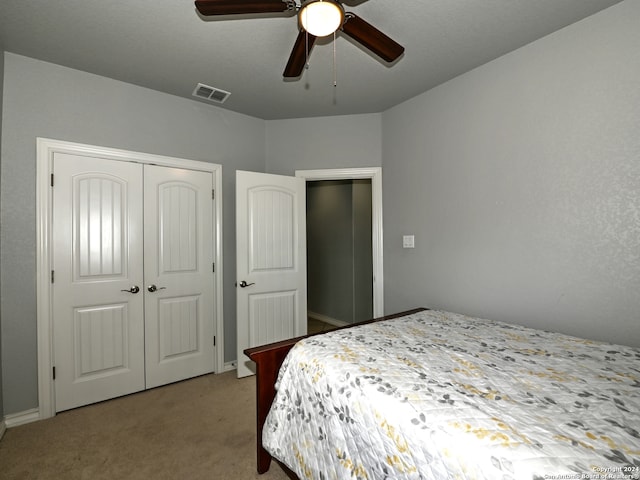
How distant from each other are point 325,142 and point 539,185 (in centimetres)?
201

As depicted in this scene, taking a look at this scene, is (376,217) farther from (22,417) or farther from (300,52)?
(22,417)

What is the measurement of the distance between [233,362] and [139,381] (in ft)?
2.75

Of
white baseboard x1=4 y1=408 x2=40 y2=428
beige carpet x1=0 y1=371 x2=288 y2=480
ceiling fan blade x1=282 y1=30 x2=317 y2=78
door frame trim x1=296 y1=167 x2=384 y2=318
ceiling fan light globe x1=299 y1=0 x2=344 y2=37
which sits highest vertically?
ceiling fan blade x1=282 y1=30 x2=317 y2=78

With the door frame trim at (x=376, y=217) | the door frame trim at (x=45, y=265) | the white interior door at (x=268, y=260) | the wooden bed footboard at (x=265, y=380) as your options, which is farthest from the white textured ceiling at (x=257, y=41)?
the wooden bed footboard at (x=265, y=380)

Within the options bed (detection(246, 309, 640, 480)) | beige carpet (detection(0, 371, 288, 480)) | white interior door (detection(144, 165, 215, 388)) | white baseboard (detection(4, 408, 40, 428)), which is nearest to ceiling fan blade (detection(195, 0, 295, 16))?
bed (detection(246, 309, 640, 480))

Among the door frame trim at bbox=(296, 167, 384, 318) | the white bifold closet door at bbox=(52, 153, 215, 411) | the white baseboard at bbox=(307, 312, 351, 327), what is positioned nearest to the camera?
the white bifold closet door at bbox=(52, 153, 215, 411)

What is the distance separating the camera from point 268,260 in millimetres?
2988

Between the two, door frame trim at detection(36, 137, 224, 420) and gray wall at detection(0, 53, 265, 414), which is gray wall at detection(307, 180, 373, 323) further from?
door frame trim at detection(36, 137, 224, 420)

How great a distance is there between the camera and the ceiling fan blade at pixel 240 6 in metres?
1.22

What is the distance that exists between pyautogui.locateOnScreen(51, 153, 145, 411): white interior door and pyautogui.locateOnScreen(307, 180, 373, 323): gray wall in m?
2.72

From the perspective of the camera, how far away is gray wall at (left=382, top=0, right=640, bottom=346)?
1.64 metres

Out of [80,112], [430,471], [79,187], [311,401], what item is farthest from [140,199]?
[430,471]

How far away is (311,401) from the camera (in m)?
1.34

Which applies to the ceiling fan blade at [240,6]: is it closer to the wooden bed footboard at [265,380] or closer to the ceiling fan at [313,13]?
the ceiling fan at [313,13]
